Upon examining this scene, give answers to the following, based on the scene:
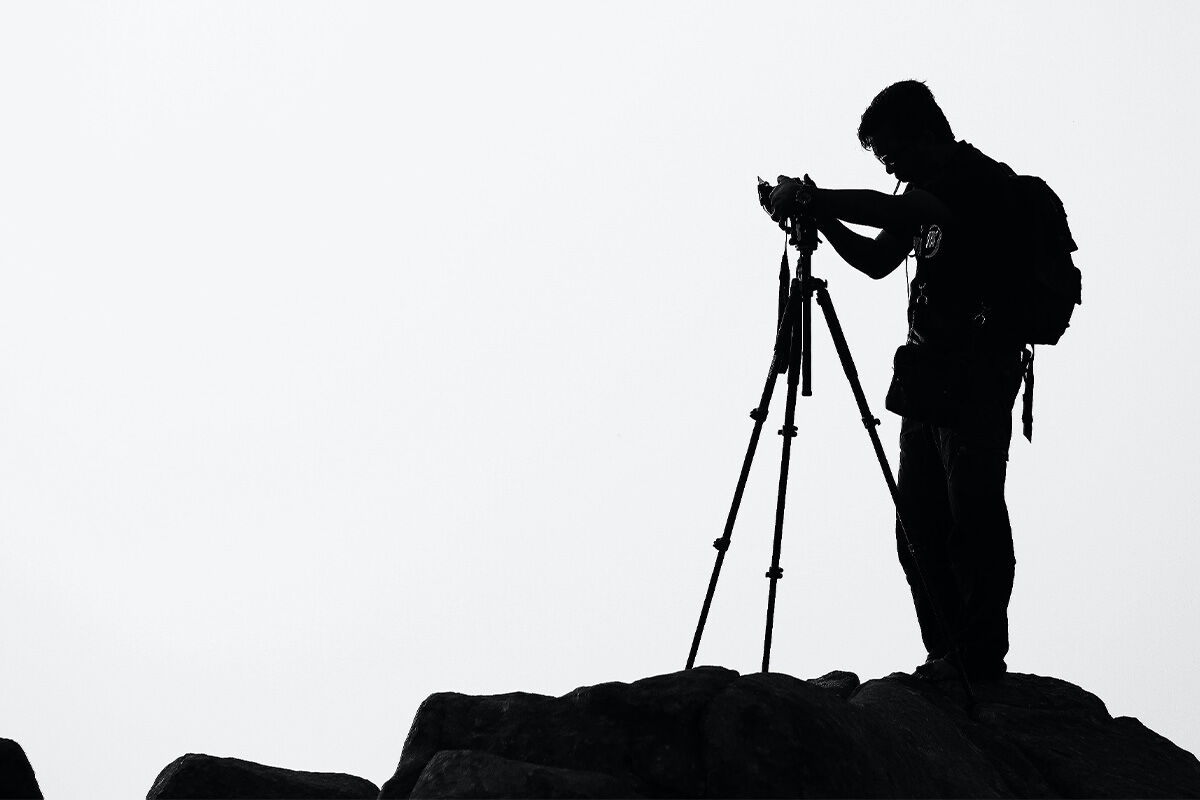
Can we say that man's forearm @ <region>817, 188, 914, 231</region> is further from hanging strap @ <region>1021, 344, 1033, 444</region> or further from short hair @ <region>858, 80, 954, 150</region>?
hanging strap @ <region>1021, 344, 1033, 444</region>

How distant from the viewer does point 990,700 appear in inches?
253

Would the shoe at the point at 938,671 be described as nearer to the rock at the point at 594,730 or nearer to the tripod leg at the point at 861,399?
the tripod leg at the point at 861,399

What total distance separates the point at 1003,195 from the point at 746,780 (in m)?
3.55

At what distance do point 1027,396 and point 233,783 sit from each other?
4.75m

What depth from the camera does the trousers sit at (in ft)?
21.3

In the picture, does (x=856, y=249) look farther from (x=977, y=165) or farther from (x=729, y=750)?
(x=729, y=750)

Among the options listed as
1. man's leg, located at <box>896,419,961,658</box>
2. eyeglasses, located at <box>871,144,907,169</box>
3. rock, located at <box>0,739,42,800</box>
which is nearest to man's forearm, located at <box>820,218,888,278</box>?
eyeglasses, located at <box>871,144,907,169</box>

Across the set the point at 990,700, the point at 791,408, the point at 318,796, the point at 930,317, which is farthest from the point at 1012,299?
the point at 318,796

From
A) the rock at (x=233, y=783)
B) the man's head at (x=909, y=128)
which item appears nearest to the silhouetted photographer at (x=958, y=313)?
the man's head at (x=909, y=128)

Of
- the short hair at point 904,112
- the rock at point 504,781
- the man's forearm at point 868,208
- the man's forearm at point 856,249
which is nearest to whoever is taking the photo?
the rock at point 504,781

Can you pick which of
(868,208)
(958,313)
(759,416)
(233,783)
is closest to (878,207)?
(868,208)

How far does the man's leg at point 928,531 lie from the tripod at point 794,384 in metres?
0.40

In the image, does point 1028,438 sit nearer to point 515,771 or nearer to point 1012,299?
point 1012,299

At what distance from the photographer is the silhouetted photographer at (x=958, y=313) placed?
6246 millimetres
